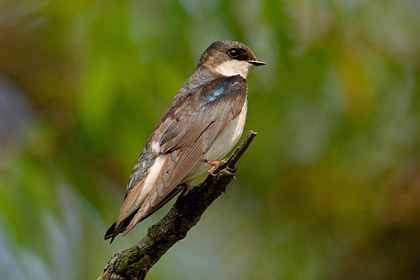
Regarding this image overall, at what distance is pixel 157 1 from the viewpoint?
530cm

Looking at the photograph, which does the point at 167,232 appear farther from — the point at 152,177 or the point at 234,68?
the point at 234,68

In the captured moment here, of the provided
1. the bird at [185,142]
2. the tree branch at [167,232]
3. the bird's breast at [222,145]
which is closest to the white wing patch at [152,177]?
the bird at [185,142]

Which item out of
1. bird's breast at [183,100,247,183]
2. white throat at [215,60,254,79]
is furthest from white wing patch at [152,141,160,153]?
white throat at [215,60,254,79]

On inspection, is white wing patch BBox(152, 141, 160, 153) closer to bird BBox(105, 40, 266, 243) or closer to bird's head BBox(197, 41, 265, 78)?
bird BBox(105, 40, 266, 243)

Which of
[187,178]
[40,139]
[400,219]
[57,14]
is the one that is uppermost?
[57,14]

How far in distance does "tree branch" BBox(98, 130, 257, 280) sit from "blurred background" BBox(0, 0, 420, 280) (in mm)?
935

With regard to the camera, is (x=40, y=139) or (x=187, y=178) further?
(x=40, y=139)

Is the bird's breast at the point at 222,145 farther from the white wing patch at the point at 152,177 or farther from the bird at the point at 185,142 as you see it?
the white wing patch at the point at 152,177

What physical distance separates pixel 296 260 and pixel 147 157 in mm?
3200

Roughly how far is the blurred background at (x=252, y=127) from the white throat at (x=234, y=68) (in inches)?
8.3

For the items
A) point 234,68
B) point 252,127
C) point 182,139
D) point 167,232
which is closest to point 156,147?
point 182,139

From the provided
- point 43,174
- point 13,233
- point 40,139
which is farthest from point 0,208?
point 40,139

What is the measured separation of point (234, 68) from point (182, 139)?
3.86 feet

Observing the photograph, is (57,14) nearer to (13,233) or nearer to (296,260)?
(13,233)
